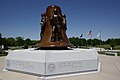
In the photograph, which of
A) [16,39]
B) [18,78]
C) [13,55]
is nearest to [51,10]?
[13,55]

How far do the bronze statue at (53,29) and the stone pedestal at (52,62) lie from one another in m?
1.94

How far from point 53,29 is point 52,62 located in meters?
3.88

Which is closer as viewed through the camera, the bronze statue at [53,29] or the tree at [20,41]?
the bronze statue at [53,29]

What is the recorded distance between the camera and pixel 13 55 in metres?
12.4

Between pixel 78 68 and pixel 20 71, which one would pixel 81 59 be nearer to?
pixel 78 68

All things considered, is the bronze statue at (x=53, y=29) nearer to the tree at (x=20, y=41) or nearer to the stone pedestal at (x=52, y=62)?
the stone pedestal at (x=52, y=62)

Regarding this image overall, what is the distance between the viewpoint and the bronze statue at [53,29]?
13.2 meters

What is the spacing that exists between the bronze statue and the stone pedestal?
1.94m

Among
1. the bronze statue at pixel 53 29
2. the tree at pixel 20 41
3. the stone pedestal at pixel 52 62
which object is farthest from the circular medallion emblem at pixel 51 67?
the tree at pixel 20 41

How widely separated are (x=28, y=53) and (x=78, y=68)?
309 cm

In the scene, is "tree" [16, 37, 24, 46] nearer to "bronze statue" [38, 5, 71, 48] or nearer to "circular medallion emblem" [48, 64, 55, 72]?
"bronze statue" [38, 5, 71, 48]

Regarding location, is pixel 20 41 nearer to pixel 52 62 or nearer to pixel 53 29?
pixel 53 29

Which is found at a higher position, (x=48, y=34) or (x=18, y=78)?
(x=48, y=34)

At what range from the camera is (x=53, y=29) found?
13.5 m
